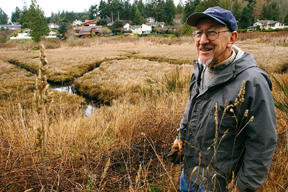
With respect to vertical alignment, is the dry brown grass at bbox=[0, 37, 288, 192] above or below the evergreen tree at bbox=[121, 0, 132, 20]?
below

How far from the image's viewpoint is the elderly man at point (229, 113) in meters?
1.27

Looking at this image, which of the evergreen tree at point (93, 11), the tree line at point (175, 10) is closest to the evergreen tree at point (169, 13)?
the tree line at point (175, 10)

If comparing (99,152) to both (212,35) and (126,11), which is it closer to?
(212,35)

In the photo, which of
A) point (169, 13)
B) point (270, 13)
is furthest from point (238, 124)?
point (169, 13)

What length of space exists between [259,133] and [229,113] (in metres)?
0.26

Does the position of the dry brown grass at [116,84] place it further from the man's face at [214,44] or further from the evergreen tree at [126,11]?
the evergreen tree at [126,11]

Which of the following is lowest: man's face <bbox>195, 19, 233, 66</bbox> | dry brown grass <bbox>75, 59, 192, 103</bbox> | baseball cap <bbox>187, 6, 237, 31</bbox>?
dry brown grass <bbox>75, 59, 192, 103</bbox>

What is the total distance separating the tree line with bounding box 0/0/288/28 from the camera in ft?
154

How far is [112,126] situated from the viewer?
12.5ft

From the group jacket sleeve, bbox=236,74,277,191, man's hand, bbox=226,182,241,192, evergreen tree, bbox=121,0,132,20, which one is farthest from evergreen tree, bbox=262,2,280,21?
man's hand, bbox=226,182,241,192

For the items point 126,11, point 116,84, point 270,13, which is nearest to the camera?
point 116,84

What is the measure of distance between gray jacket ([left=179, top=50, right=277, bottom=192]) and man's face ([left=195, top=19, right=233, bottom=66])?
0.12 m

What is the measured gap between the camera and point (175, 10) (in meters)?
83.9

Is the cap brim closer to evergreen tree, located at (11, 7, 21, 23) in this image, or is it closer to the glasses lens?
the glasses lens
